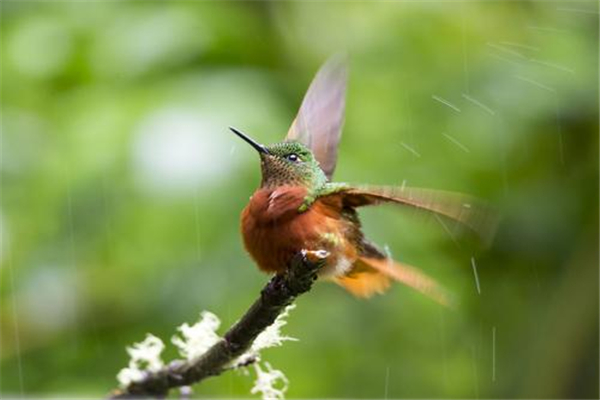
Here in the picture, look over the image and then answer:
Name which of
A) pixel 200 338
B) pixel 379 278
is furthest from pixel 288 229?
pixel 379 278

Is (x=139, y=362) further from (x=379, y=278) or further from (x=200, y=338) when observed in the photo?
(x=379, y=278)

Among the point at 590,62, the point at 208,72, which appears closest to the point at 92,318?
→ the point at 208,72

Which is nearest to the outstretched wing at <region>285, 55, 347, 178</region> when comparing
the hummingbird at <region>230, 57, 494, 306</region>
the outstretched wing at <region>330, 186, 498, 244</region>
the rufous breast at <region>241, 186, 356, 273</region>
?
Result: the hummingbird at <region>230, 57, 494, 306</region>

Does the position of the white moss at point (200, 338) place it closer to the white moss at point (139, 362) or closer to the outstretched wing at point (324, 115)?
the white moss at point (139, 362)

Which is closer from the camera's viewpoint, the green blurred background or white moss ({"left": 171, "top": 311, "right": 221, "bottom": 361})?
white moss ({"left": 171, "top": 311, "right": 221, "bottom": 361})

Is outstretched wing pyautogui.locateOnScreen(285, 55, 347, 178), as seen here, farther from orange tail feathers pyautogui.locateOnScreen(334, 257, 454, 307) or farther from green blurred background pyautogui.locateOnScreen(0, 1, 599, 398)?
green blurred background pyautogui.locateOnScreen(0, 1, 599, 398)

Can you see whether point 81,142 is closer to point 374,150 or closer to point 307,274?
point 374,150
